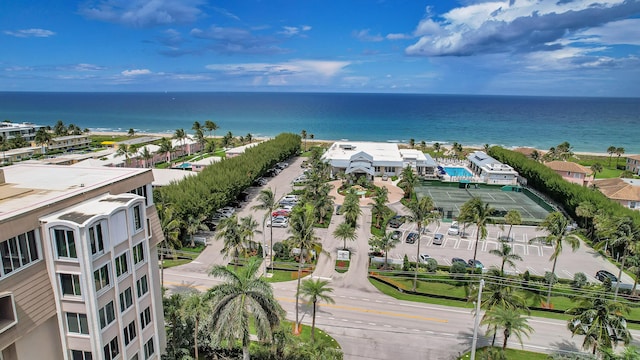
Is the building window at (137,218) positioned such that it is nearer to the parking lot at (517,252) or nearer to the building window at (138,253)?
the building window at (138,253)

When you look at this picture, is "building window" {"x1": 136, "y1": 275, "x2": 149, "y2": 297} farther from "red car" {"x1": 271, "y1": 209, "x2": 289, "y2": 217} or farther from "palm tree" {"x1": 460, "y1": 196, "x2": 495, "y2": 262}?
"red car" {"x1": 271, "y1": 209, "x2": 289, "y2": 217}

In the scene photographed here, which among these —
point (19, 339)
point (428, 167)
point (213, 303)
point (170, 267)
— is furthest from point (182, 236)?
point (428, 167)

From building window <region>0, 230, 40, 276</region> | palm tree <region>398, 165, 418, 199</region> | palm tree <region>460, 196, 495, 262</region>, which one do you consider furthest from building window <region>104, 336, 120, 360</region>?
palm tree <region>398, 165, 418, 199</region>

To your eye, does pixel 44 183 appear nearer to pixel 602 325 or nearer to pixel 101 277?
pixel 101 277

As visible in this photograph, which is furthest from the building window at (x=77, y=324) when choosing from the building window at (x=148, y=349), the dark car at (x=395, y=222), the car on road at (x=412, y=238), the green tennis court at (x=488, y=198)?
the green tennis court at (x=488, y=198)

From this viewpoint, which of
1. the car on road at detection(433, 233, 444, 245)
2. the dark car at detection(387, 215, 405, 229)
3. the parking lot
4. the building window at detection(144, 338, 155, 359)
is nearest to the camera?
the building window at detection(144, 338, 155, 359)

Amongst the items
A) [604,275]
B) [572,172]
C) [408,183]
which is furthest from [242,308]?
[572,172]

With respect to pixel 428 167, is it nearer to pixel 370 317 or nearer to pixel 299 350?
pixel 370 317
